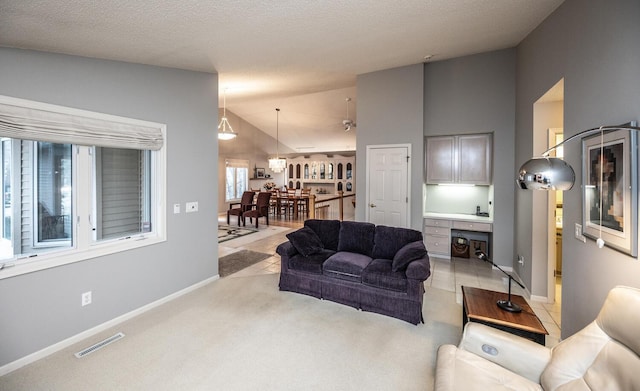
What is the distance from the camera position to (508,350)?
1.61m

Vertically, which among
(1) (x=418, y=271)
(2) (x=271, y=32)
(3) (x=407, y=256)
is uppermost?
(2) (x=271, y=32)

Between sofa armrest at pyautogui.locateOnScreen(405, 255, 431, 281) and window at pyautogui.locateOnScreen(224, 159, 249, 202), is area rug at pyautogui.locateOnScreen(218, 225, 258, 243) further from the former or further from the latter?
sofa armrest at pyautogui.locateOnScreen(405, 255, 431, 281)

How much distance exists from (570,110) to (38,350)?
16.1 feet

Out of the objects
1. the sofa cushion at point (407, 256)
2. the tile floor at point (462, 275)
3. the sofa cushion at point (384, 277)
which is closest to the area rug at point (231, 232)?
the tile floor at point (462, 275)

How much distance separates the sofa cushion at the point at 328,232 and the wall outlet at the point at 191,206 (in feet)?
5.42

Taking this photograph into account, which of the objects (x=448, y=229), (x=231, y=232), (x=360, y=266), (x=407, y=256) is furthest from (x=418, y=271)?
(x=231, y=232)

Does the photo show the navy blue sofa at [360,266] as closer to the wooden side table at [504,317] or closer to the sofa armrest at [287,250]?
the sofa armrest at [287,250]

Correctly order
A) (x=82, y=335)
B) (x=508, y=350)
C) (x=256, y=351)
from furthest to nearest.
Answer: (x=82, y=335) → (x=256, y=351) → (x=508, y=350)

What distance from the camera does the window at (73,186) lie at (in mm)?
2252

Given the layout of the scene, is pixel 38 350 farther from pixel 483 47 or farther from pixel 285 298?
pixel 483 47

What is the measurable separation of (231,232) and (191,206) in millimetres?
3879

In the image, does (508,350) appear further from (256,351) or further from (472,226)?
(472,226)

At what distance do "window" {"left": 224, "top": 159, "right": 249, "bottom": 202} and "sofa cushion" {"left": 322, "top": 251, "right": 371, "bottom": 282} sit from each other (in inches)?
332

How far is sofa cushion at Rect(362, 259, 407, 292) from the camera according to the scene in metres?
2.93
